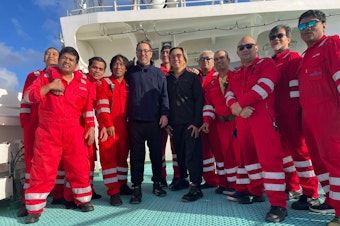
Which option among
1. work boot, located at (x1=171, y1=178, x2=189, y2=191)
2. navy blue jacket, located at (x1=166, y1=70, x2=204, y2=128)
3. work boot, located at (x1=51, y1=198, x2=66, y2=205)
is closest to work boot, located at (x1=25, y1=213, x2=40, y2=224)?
work boot, located at (x1=51, y1=198, x2=66, y2=205)

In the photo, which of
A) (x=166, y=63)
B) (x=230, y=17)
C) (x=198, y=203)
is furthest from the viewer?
(x=230, y=17)

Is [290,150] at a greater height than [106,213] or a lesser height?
greater

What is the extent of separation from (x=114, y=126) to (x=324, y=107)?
227cm

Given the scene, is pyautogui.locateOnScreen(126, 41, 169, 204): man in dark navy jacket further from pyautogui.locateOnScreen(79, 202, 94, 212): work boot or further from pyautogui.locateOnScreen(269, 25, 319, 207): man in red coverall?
pyautogui.locateOnScreen(269, 25, 319, 207): man in red coverall

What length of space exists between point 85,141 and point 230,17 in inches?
206

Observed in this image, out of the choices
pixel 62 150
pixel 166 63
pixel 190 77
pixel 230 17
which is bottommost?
pixel 62 150

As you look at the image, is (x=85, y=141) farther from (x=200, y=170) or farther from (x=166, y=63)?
(x=166, y=63)

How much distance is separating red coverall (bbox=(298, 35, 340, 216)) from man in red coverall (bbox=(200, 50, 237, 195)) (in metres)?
1.05

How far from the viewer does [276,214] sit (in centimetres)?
229

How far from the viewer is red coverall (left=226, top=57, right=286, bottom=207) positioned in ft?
8.00

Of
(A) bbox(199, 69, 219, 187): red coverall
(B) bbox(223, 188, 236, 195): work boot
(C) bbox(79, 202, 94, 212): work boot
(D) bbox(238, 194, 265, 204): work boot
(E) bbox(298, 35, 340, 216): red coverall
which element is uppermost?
(E) bbox(298, 35, 340, 216): red coverall

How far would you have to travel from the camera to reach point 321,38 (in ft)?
7.98

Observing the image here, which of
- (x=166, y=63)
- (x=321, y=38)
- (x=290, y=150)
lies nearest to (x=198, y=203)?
(x=290, y=150)

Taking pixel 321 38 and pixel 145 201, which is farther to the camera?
pixel 145 201
